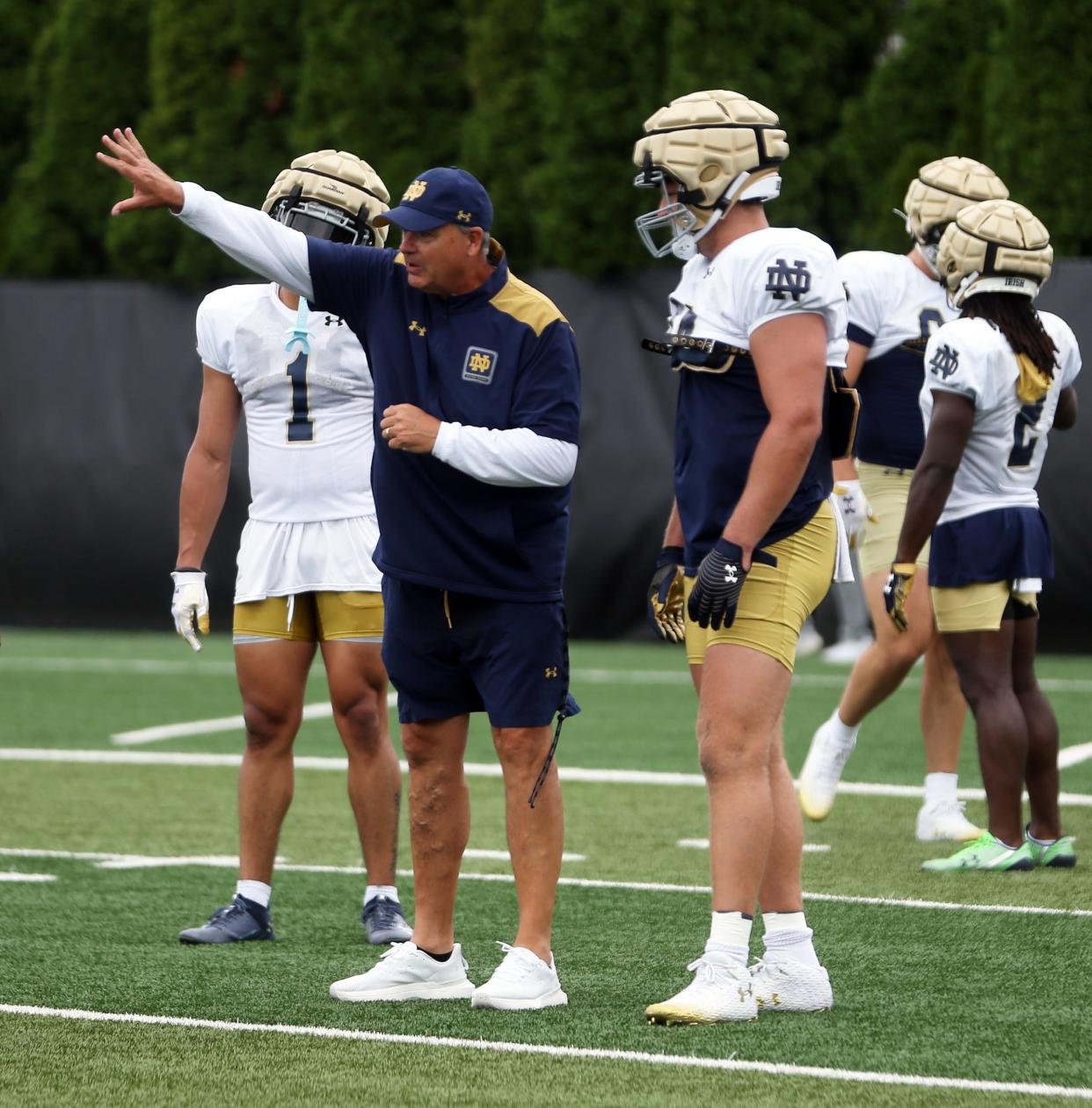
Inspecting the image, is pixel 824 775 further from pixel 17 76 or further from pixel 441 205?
pixel 17 76

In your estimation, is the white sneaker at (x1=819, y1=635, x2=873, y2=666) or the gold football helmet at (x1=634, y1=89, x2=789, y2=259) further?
the white sneaker at (x1=819, y1=635, x2=873, y2=666)

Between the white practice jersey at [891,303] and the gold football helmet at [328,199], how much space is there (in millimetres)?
2059

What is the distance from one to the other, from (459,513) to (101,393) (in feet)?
37.2

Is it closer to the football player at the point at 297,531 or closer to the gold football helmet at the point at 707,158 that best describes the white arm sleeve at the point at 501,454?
the gold football helmet at the point at 707,158

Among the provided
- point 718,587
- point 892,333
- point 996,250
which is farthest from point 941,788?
point 718,587

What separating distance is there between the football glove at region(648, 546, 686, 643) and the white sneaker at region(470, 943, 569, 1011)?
2.76 feet

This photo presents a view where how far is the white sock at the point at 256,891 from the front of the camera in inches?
243

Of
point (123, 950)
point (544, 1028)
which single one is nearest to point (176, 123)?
point (123, 950)

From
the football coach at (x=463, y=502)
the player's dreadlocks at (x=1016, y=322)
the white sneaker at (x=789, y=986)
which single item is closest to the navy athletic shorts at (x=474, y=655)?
the football coach at (x=463, y=502)

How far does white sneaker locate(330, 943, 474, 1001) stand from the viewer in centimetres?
523

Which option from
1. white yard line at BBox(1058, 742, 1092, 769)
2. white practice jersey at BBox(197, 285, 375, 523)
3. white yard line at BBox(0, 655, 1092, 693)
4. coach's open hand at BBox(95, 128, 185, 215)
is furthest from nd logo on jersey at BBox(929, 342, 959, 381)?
white yard line at BBox(0, 655, 1092, 693)

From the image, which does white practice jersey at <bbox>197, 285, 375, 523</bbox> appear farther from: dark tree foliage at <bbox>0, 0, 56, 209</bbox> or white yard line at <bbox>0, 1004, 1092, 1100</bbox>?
dark tree foliage at <bbox>0, 0, 56, 209</bbox>

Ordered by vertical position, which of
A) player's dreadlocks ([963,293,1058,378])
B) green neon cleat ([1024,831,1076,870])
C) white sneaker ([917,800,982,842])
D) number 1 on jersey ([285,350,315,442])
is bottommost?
white sneaker ([917,800,982,842])

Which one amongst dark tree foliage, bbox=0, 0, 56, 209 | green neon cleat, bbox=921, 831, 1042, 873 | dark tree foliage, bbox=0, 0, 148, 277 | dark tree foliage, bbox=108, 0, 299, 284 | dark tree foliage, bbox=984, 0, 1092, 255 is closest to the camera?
green neon cleat, bbox=921, 831, 1042, 873
